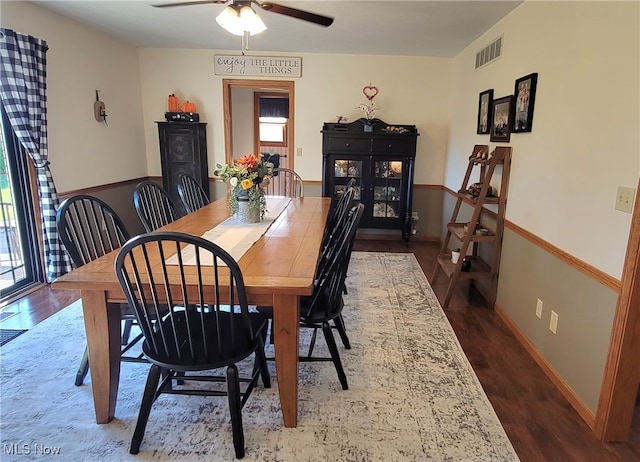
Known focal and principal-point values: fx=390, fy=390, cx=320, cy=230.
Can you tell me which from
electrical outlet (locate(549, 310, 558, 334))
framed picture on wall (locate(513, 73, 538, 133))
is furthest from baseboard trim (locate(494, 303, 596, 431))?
framed picture on wall (locate(513, 73, 538, 133))

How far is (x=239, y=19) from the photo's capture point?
7.54 ft

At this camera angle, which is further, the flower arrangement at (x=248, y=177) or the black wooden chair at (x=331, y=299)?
the flower arrangement at (x=248, y=177)

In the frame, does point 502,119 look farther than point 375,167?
No

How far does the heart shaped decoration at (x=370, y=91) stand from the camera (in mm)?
5020

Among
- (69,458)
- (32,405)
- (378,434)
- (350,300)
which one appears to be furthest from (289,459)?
(350,300)

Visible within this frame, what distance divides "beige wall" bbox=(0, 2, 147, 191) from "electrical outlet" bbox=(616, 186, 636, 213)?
13.6ft

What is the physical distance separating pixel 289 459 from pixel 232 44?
4455 mm

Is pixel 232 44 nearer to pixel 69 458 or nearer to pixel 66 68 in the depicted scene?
pixel 66 68

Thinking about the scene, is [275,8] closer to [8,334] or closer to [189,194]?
[189,194]

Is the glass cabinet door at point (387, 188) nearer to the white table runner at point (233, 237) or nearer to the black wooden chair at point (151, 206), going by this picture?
the white table runner at point (233, 237)

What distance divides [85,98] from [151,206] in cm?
196

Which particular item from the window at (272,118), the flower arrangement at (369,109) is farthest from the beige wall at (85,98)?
the flower arrangement at (369,109)

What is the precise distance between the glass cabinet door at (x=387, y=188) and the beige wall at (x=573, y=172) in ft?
6.40

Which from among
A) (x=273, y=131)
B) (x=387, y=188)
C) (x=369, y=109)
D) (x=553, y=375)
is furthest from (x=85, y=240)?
(x=273, y=131)
